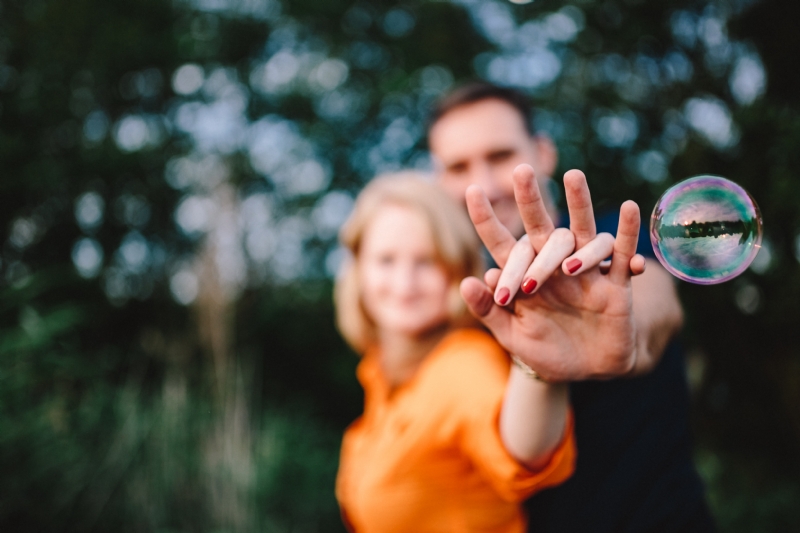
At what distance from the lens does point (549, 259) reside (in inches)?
39.6

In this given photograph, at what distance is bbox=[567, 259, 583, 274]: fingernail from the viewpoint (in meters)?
1.00

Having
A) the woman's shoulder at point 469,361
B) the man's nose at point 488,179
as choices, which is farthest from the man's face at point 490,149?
the woman's shoulder at point 469,361

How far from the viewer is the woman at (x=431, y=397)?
1.23 m

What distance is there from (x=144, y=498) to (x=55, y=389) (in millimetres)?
1033

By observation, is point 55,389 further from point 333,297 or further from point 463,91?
point 463,91

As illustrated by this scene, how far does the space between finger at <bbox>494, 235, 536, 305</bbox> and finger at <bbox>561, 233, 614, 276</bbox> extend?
0.23ft

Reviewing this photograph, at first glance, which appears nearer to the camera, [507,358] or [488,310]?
[488,310]

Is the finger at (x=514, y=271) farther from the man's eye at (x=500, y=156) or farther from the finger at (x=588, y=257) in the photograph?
the man's eye at (x=500, y=156)

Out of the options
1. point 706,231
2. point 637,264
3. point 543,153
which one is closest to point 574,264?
point 637,264

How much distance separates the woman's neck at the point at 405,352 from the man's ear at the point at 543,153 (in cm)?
91

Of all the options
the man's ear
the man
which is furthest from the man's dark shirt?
the man's ear

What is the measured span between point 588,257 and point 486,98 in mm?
1376

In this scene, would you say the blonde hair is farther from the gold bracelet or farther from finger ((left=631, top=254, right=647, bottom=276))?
finger ((left=631, top=254, right=647, bottom=276))

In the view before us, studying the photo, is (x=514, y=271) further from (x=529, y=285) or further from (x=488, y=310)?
(x=488, y=310)
